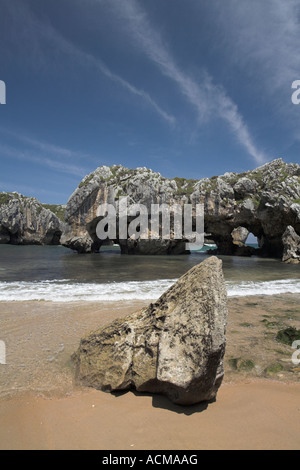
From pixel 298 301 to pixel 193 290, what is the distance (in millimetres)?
7998

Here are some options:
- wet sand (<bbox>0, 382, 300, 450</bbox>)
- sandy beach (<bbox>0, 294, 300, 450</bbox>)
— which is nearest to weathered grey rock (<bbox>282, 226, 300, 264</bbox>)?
sandy beach (<bbox>0, 294, 300, 450</bbox>)

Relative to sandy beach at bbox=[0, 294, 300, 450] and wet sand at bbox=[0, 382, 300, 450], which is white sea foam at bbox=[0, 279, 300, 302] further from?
wet sand at bbox=[0, 382, 300, 450]

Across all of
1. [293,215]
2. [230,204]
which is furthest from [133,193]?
[293,215]

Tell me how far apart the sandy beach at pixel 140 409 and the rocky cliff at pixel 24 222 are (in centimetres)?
8444

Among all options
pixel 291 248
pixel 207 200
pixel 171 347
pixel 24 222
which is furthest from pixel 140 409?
pixel 24 222

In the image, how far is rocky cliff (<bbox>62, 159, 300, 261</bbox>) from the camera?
40.0 m

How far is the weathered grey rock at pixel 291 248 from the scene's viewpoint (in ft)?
100

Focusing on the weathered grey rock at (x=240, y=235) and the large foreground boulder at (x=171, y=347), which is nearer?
the large foreground boulder at (x=171, y=347)

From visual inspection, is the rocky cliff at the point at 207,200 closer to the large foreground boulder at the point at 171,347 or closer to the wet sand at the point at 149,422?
the large foreground boulder at the point at 171,347

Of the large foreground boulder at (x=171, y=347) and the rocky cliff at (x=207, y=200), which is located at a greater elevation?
the rocky cliff at (x=207, y=200)

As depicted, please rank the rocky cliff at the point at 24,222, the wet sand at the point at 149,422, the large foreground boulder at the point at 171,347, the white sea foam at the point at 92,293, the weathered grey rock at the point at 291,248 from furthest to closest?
the rocky cliff at the point at 24,222
the weathered grey rock at the point at 291,248
the white sea foam at the point at 92,293
the large foreground boulder at the point at 171,347
the wet sand at the point at 149,422

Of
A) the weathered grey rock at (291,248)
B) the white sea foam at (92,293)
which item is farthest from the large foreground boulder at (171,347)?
the weathered grey rock at (291,248)

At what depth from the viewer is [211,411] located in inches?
119

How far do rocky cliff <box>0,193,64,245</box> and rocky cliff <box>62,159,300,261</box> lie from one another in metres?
37.5
